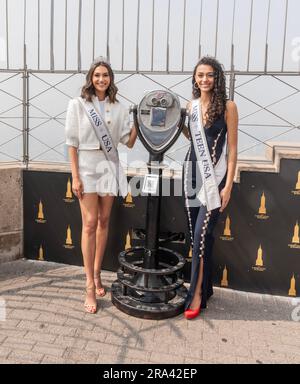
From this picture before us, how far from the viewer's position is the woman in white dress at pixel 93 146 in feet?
11.3

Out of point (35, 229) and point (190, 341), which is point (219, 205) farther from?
point (35, 229)

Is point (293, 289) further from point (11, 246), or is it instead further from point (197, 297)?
point (11, 246)

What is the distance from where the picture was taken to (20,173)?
185 inches

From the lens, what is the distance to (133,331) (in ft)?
11.1

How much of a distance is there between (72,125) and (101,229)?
0.98 m

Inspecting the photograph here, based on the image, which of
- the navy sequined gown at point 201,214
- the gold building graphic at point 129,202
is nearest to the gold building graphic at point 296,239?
the navy sequined gown at point 201,214

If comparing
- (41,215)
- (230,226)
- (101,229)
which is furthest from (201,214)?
(41,215)

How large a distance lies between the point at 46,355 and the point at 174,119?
2.05 meters

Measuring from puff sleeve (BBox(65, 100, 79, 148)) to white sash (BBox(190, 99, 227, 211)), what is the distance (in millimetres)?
976

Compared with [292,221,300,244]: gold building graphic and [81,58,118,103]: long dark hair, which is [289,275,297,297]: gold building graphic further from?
[81,58,118,103]: long dark hair

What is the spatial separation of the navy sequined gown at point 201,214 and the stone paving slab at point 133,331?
352 millimetres

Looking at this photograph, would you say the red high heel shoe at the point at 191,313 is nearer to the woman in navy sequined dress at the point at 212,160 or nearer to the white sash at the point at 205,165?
the woman in navy sequined dress at the point at 212,160

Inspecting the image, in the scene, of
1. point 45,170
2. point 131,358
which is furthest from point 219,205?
point 45,170

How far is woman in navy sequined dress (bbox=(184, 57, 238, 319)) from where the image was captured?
3361 mm
